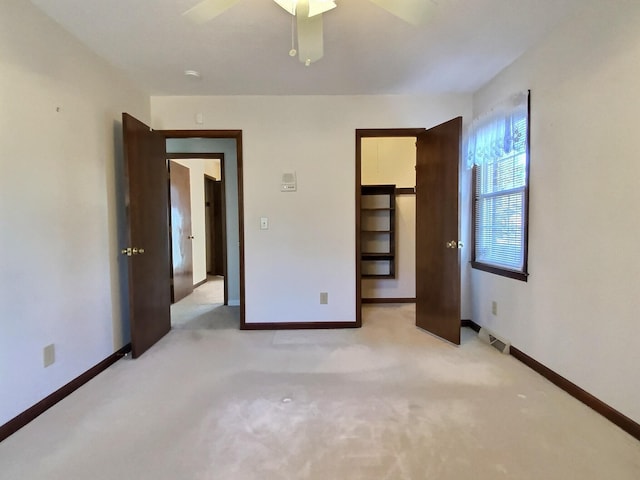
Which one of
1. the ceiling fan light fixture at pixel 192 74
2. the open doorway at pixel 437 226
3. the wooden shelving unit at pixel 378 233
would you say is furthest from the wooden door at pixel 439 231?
the ceiling fan light fixture at pixel 192 74

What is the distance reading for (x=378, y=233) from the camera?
454 cm

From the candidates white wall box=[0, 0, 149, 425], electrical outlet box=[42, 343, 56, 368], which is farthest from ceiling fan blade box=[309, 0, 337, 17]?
electrical outlet box=[42, 343, 56, 368]

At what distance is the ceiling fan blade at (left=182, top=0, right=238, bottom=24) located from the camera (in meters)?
1.62

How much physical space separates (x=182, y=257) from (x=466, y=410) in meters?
4.44

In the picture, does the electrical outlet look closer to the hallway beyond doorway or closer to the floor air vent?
the hallway beyond doorway

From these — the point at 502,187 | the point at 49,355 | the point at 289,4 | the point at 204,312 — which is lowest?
the point at 204,312

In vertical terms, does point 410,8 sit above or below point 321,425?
above

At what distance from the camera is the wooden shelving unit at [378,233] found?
4.48 m

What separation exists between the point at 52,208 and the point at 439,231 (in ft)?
10.0

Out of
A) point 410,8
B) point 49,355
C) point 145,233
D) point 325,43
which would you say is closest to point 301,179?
point 325,43

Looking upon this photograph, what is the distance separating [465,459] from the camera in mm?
1531

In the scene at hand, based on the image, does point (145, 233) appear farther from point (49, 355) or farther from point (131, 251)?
point (49, 355)

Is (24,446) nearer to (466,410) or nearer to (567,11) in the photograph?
(466,410)

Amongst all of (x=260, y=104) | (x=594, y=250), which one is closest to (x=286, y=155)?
(x=260, y=104)
